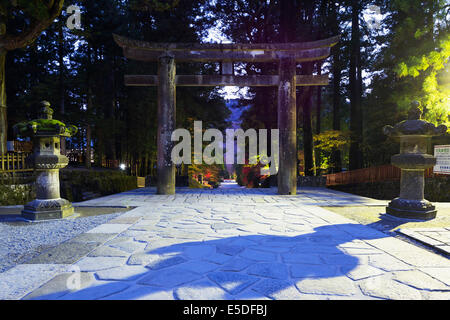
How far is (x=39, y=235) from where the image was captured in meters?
3.86

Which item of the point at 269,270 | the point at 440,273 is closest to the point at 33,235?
the point at 269,270

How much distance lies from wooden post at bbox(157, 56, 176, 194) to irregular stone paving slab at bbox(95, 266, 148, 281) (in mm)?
5884

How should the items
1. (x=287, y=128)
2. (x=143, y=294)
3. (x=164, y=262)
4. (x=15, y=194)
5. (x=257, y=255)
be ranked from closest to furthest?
(x=143, y=294), (x=164, y=262), (x=257, y=255), (x=287, y=128), (x=15, y=194)

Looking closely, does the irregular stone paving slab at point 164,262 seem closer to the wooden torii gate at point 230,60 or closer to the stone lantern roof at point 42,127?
the stone lantern roof at point 42,127

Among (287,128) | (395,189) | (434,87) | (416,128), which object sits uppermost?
(434,87)

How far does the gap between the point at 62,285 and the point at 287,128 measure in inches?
302

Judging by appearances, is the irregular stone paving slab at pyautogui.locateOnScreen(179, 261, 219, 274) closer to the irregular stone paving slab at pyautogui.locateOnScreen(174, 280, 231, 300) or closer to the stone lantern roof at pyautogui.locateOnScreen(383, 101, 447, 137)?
the irregular stone paving slab at pyautogui.locateOnScreen(174, 280, 231, 300)

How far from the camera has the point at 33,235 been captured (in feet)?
12.7

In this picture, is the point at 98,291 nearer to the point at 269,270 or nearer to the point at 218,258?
the point at 218,258

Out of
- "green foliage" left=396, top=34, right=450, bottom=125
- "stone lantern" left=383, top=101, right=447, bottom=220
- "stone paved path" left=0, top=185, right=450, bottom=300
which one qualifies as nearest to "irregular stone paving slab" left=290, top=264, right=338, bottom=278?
"stone paved path" left=0, top=185, right=450, bottom=300

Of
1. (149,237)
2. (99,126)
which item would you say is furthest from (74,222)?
(99,126)

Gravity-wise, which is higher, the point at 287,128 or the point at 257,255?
the point at 287,128

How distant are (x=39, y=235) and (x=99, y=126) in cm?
1505

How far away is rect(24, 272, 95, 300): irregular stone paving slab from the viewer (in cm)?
201
